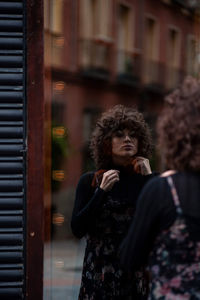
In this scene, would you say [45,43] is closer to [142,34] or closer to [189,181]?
[189,181]

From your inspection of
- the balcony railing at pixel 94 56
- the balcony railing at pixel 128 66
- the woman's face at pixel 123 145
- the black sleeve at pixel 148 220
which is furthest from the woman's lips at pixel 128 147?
the balcony railing at pixel 128 66

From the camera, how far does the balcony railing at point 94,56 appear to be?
13.5 metres

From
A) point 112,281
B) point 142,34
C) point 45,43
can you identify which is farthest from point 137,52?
point 112,281

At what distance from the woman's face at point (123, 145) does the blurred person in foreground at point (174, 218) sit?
1060mm

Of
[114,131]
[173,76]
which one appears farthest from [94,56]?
[114,131]

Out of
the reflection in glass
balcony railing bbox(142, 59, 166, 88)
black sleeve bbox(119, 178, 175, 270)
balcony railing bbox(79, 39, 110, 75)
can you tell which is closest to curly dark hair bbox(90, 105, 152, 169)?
black sleeve bbox(119, 178, 175, 270)

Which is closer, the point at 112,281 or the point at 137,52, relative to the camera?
the point at 112,281

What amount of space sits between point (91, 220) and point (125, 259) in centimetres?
91

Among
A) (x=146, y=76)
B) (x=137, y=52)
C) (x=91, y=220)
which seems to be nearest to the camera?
(x=91, y=220)

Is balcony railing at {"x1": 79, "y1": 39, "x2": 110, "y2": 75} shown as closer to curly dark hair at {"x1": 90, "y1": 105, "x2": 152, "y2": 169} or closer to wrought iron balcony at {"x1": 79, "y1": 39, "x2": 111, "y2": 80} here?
wrought iron balcony at {"x1": 79, "y1": 39, "x2": 111, "y2": 80}

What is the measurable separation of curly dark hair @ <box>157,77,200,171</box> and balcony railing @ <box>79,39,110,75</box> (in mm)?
10303

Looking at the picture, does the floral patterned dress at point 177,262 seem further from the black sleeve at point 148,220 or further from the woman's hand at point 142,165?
the woman's hand at point 142,165

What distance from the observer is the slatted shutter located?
406cm

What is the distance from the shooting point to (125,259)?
2.61 meters
